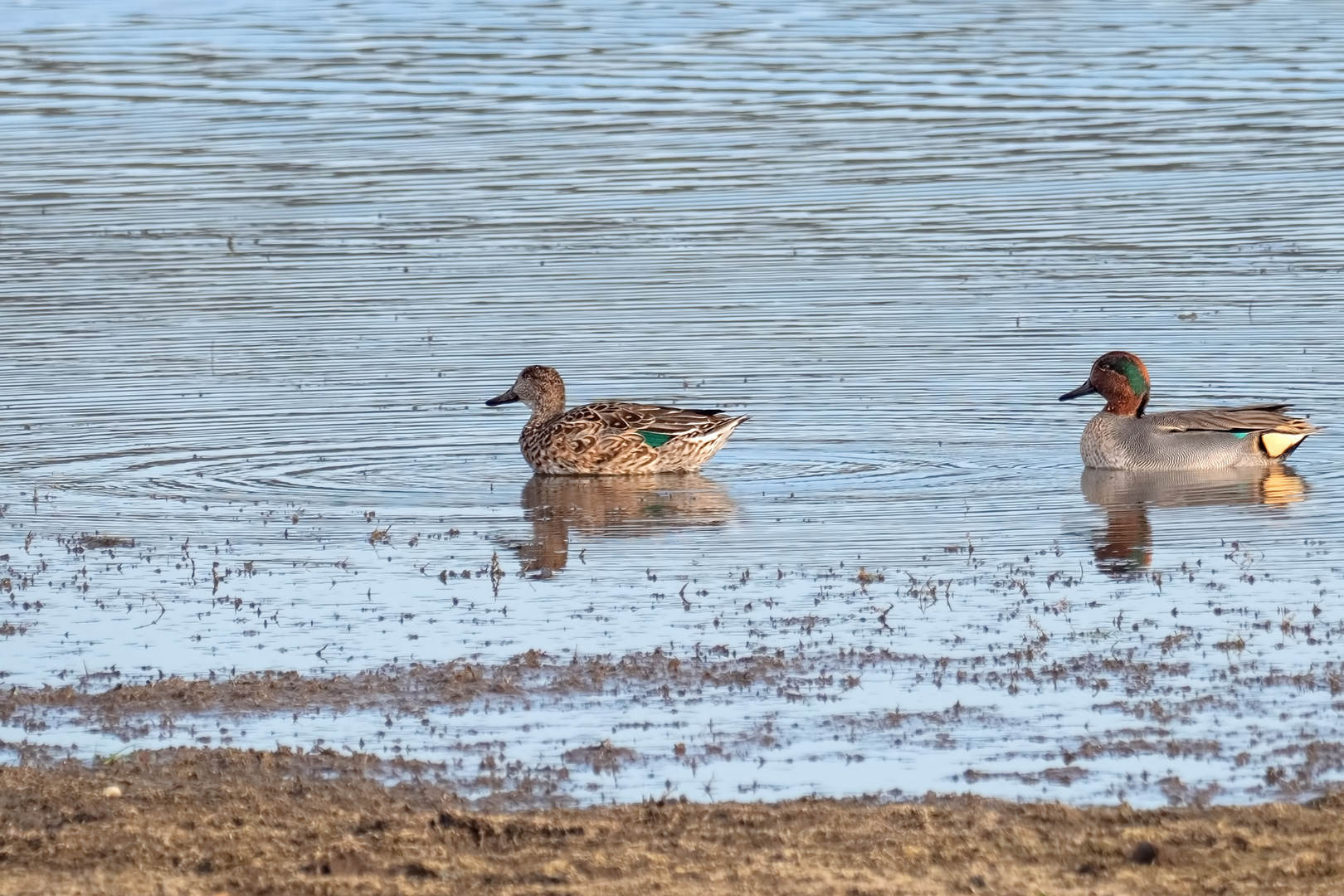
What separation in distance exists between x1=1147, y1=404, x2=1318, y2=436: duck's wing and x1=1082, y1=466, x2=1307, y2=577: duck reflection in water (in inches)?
9.8

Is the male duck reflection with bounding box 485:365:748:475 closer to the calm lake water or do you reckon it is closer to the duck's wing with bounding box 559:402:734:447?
the duck's wing with bounding box 559:402:734:447

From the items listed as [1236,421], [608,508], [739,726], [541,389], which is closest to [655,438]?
[608,508]

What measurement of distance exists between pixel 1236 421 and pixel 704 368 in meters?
4.09

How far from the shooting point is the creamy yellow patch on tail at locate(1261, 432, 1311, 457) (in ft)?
44.5

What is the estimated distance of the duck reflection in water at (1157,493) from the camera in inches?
456

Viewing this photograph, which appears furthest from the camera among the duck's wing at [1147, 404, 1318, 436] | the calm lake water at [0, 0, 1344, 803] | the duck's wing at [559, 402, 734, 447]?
the duck's wing at [559, 402, 734, 447]

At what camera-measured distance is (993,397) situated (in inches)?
602

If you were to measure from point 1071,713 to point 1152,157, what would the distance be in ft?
57.8

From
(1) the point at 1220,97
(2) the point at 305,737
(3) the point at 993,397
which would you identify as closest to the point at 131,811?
(2) the point at 305,737

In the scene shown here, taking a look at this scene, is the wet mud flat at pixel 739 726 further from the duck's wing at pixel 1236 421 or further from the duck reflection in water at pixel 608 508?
the duck's wing at pixel 1236 421

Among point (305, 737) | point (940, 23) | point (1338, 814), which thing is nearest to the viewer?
point (1338, 814)

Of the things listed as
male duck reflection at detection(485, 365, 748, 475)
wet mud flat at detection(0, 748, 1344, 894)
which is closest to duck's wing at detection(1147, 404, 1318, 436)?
male duck reflection at detection(485, 365, 748, 475)

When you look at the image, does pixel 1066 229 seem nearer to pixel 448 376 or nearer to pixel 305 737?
pixel 448 376

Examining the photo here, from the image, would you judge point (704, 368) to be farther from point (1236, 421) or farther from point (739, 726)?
point (739, 726)
